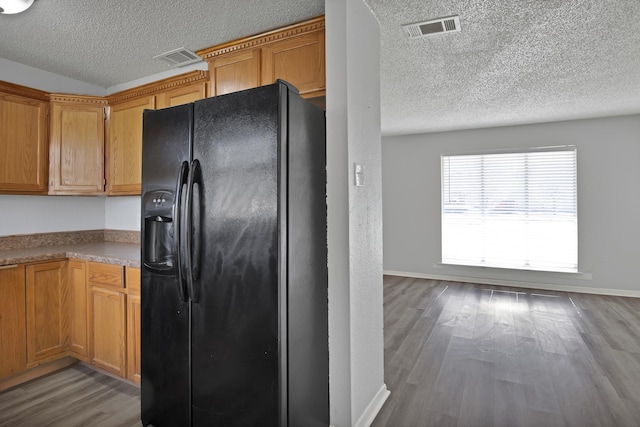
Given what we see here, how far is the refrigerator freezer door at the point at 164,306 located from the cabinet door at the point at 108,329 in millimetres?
658

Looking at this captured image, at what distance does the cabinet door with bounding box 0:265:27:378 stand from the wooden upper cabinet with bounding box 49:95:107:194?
0.89m

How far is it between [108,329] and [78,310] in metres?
0.41

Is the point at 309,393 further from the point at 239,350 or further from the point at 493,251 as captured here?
the point at 493,251

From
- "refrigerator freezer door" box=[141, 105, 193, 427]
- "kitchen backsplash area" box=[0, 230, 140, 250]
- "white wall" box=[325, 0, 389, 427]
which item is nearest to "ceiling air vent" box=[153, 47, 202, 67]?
"refrigerator freezer door" box=[141, 105, 193, 427]

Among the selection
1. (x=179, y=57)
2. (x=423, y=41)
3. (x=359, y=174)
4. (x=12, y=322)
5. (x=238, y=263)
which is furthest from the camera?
(x=179, y=57)

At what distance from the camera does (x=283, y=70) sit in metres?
2.26

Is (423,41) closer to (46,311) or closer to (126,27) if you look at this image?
(126,27)

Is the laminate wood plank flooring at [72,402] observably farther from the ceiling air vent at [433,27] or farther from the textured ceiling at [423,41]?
the ceiling air vent at [433,27]

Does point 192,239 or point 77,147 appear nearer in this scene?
point 192,239

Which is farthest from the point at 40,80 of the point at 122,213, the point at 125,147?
the point at 122,213

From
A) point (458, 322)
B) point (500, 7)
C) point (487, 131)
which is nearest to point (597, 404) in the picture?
point (458, 322)

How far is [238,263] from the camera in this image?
5.38ft

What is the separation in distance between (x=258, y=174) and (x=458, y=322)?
3.20 m

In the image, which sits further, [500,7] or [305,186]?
[500,7]
